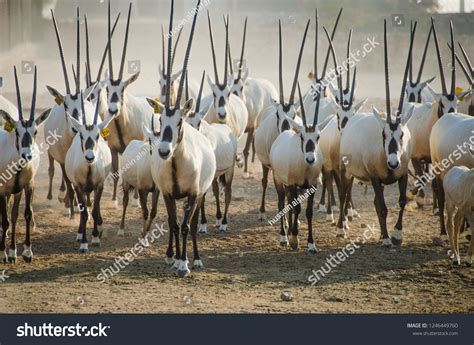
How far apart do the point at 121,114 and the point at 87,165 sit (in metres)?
3.17

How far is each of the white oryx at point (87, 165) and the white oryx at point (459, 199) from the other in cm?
479

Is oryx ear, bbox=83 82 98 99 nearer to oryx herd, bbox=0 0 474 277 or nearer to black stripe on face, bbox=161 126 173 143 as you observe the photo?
oryx herd, bbox=0 0 474 277

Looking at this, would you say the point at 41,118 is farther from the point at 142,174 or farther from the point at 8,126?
the point at 142,174

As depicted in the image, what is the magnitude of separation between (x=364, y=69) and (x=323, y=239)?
27682 millimetres

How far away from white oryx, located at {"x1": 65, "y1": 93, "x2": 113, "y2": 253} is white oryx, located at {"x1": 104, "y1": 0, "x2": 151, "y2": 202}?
A: 231 centimetres

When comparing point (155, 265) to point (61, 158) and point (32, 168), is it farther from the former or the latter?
point (61, 158)

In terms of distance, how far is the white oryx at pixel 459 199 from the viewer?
1134 cm

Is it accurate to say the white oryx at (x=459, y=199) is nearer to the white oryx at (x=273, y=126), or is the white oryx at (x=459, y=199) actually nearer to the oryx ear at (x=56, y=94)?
the white oryx at (x=273, y=126)

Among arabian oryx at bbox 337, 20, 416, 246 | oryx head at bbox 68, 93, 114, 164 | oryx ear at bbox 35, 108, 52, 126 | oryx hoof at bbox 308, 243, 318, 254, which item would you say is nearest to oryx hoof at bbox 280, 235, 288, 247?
oryx hoof at bbox 308, 243, 318, 254

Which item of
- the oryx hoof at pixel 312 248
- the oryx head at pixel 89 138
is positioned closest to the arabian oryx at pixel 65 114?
the oryx head at pixel 89 138

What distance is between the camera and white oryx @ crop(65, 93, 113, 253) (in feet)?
40.7

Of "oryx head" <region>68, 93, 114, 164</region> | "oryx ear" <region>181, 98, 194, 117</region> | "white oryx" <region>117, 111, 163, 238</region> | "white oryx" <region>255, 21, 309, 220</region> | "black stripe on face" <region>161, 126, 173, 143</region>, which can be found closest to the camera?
"black stripe on face" <region>161, 126, 173, 143</region>

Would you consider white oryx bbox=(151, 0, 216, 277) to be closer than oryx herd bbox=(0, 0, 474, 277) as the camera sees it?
Yes

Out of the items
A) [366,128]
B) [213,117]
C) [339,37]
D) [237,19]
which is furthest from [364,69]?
[366,128]
